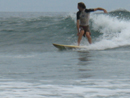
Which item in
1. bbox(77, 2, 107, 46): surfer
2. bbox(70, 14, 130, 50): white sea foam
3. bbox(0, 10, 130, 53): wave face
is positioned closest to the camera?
bbox(77, 2, 107, 46): surfer

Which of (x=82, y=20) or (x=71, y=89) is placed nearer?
(x=71, y=89)

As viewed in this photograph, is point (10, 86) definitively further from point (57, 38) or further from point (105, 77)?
point (57, 38)

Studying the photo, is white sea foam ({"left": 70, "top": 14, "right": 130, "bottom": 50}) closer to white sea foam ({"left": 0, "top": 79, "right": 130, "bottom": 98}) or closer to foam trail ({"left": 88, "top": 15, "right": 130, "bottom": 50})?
foam trail ({"left": 88, "top": 15, "right": 130, "bottom": 50})

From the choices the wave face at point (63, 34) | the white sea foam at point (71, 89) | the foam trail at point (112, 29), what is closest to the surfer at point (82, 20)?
the wave face at point (63, 34)

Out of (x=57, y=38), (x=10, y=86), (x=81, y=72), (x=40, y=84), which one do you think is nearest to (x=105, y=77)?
(x=81, y=72)

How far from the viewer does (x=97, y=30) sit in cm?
1794

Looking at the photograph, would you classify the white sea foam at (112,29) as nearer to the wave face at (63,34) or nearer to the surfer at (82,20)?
the wave face at (63,34)

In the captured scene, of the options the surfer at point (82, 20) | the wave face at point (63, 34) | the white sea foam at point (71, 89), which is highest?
the wave face at point (63, 34)

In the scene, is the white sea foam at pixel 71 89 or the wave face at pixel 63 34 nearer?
the white sea foam at pixel 71 89

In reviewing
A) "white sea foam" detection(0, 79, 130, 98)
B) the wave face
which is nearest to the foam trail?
the wave face

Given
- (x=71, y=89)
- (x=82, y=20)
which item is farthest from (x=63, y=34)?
(x=71, y=89)

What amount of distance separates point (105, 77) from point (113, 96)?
1.34m

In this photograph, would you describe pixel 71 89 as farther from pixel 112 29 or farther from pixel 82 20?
pixel 112 29

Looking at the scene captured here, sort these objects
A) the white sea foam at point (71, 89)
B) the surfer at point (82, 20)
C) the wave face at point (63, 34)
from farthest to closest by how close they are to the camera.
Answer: the wave face at point (63, 34)
the surfer at point (82, 20)
the white sea foam at point (71, 89)
